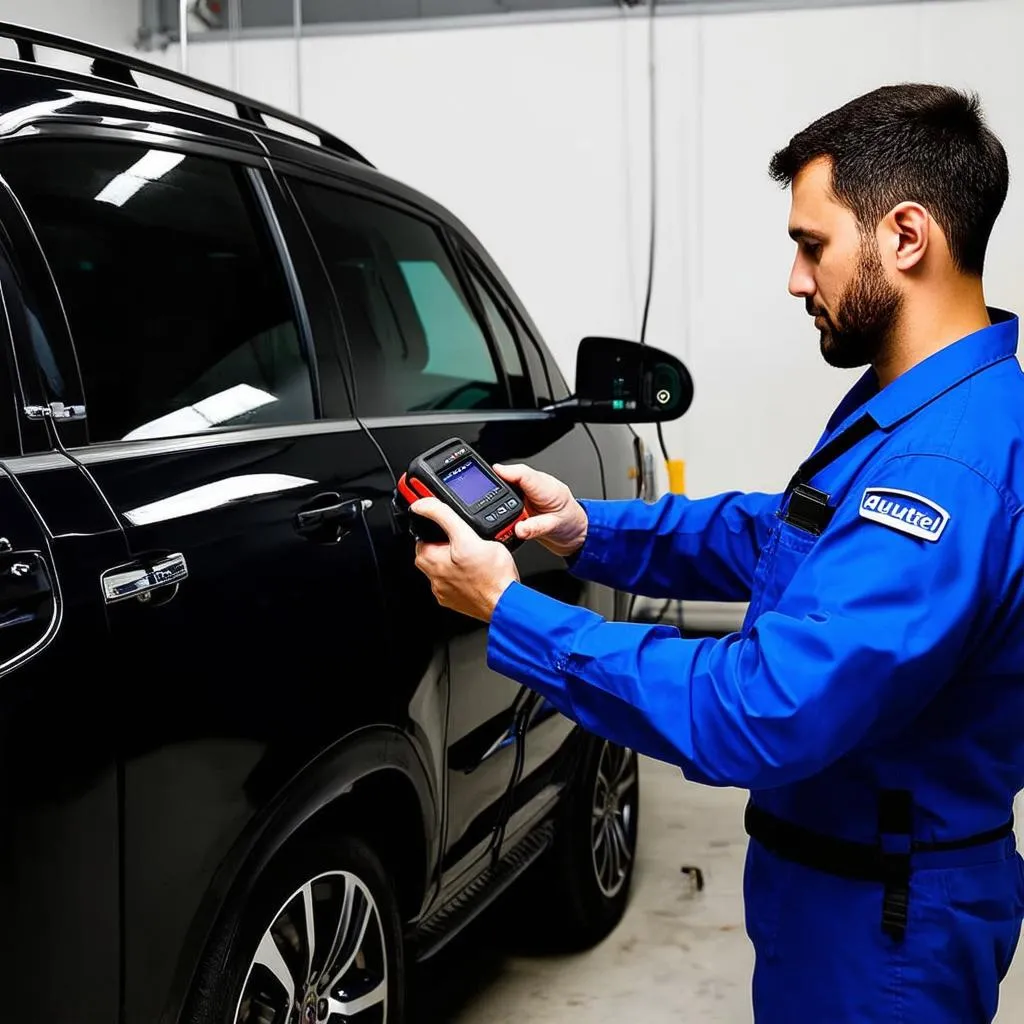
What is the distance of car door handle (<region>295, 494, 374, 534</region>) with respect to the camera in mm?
1690

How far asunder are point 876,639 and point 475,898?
4.33 feet

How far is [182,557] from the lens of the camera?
4.68 feet

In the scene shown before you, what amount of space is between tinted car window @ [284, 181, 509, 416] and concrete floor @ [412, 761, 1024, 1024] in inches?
53.8

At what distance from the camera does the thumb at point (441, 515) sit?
1.49 m

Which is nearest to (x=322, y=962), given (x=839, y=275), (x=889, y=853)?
(x=889, y=853)

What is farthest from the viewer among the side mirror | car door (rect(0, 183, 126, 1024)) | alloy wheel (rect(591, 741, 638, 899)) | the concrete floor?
alloy wheel (rect(591, 741, 638, 899))

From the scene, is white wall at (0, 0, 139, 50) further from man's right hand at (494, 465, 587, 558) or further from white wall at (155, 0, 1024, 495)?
man's right hand at (494, 465, 587, 558)

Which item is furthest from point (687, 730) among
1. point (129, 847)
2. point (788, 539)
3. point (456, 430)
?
point (456, 430)

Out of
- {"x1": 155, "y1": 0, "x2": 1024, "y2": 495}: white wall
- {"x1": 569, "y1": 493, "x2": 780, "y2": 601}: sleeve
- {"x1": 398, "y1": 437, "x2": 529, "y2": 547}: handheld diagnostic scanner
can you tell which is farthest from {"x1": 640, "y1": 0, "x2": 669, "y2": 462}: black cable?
{"x1": 398, "y1": 437, "x2": 529, "y2": 547}: handheld diagnostic scanner

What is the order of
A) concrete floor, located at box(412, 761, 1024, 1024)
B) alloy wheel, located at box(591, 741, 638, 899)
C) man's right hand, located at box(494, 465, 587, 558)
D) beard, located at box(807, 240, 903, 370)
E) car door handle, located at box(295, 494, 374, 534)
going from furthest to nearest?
alloy wheel, located at box(591, 741, 638, 899)
concrete floor, located at box(412, 761, 1024, 1024)
man's right hand, located at box(494, 465, 587, 558)
car door handle, located at box(295, 494, 374, 534)
beard, located at box(807, 240, 903, 370)

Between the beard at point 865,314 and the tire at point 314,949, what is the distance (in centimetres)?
96

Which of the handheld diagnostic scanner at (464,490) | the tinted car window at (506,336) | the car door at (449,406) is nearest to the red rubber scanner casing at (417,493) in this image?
the handheld diagnostic scanner at (464,490)

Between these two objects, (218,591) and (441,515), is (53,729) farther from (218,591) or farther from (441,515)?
(441,515)

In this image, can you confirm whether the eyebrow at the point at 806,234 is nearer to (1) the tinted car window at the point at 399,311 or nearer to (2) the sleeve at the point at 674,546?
(2) the sleeve at the point at 674,546
